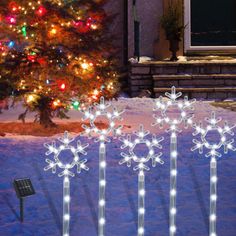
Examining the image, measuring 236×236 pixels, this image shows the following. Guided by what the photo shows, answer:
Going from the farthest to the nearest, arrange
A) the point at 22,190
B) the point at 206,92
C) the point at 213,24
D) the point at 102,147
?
the point at 213,24, the point at 206,92, the point at 22,190, the point at 102,147

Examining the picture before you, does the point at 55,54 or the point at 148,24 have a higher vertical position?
the point at 148,24

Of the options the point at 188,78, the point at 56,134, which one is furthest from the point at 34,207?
the point at 188,78

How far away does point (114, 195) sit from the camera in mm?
7191

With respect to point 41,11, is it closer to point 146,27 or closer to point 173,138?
point 173,138

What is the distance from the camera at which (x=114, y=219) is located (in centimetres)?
635

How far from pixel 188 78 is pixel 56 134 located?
603 cm

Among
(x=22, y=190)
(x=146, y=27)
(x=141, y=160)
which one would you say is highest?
(x=146, y=27)

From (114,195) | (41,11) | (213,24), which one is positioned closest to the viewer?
(114,195)

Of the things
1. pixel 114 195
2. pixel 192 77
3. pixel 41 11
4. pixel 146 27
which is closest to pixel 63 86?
pixel 41 11

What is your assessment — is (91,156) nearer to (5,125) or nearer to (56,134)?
(56,134)

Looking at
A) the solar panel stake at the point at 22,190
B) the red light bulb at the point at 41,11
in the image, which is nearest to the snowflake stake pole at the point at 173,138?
the solar panel stake at the point at 22,190

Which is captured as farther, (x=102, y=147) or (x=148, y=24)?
(x=148, y=24)

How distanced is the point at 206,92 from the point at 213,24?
8.28 ft

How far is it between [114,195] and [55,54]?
3.88 m
